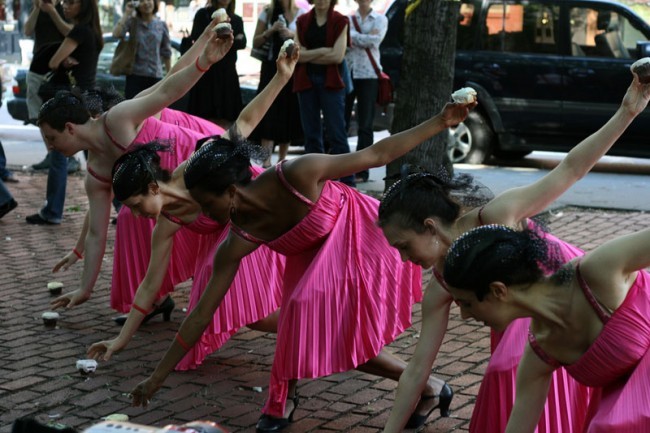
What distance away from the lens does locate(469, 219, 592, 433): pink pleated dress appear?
393 cm

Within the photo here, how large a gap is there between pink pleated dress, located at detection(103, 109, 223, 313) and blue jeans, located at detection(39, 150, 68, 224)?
10.6 ft

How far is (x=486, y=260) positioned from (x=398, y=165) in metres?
5.54

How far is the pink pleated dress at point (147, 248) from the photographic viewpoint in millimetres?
6164

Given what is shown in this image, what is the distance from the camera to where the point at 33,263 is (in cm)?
814

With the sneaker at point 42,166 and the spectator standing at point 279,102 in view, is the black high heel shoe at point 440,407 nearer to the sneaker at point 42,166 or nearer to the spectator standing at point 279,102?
the spectator standing at point 279,102

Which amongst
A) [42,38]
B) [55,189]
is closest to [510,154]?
[42,38]

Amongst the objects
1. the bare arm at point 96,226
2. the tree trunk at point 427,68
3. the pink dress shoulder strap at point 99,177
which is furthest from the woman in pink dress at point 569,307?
the tree trunk at point 427,68

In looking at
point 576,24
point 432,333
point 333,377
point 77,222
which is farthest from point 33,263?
point 576,24

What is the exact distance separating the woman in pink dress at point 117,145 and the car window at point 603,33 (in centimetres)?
665

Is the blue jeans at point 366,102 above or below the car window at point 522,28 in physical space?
below

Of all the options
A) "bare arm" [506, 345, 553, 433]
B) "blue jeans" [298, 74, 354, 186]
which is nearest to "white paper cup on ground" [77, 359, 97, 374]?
"bare arm" [506, 345, 553, 433]

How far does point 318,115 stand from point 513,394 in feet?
21.5

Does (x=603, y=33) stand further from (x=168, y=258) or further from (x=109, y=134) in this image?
(x=168, y=258)

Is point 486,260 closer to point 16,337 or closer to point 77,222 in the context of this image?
point 16,337
